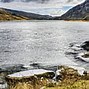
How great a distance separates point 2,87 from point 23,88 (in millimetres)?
4394

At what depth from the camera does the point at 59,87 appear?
644 inches

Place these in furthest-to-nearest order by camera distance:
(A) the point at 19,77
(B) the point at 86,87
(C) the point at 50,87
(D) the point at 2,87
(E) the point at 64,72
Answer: (E) the point at 64,72, (A) the point at 19,77, (D) the point at 2,87, (C) the point at 50,87, (B) the point at 86,87

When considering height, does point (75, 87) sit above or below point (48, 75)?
above

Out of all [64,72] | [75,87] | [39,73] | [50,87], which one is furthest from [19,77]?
[75,87]

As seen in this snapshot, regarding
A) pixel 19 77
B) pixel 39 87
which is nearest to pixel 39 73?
pixel 19 77

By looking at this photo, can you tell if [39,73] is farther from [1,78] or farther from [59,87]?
[59,87]

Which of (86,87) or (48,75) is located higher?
(86,87)

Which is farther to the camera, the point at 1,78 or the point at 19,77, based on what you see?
the point at 1,78

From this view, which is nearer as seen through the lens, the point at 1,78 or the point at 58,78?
the point at 58,78

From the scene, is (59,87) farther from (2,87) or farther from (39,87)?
(2,87)

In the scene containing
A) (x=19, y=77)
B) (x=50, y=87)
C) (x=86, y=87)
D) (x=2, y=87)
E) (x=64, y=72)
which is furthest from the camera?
(x=64, y=72)

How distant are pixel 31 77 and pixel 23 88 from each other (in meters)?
5.68

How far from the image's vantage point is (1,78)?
80.8 feet

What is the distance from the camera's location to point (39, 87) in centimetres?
1700
